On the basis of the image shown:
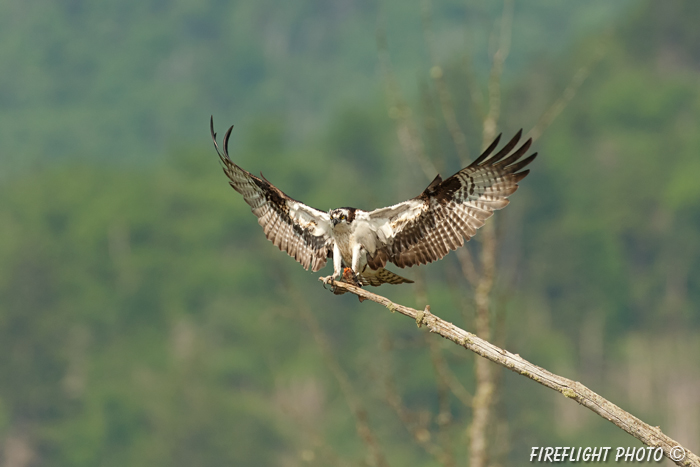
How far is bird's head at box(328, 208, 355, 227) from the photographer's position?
34.0 ft

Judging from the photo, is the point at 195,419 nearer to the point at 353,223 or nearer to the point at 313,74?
the point at 353,223

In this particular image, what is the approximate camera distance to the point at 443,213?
10.1 meters

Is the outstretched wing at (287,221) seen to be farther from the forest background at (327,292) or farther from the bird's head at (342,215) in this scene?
the forest background at (327,292)

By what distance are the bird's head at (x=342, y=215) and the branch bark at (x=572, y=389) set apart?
2.38 metres

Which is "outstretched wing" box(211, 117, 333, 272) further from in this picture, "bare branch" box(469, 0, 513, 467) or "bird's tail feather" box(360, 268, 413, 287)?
"bare branch" box(469, 0, 513, 467)

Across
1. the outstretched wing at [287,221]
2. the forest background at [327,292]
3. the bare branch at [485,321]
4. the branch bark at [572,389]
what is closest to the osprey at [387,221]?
the outstretched wing at [287,221]

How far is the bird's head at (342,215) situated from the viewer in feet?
34.0

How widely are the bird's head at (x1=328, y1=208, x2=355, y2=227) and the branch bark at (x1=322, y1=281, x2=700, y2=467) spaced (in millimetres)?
2378

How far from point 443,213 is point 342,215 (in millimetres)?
882

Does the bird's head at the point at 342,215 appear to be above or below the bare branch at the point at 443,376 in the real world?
above

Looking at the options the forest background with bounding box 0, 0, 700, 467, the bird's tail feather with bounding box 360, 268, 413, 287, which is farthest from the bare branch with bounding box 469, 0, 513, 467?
the forest background with bounding box 0, 0, 700, 467

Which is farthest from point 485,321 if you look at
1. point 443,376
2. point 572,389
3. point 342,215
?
point 572,389

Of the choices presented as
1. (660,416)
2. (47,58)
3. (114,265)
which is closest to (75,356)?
(114,265)

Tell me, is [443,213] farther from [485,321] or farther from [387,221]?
[485,321]
